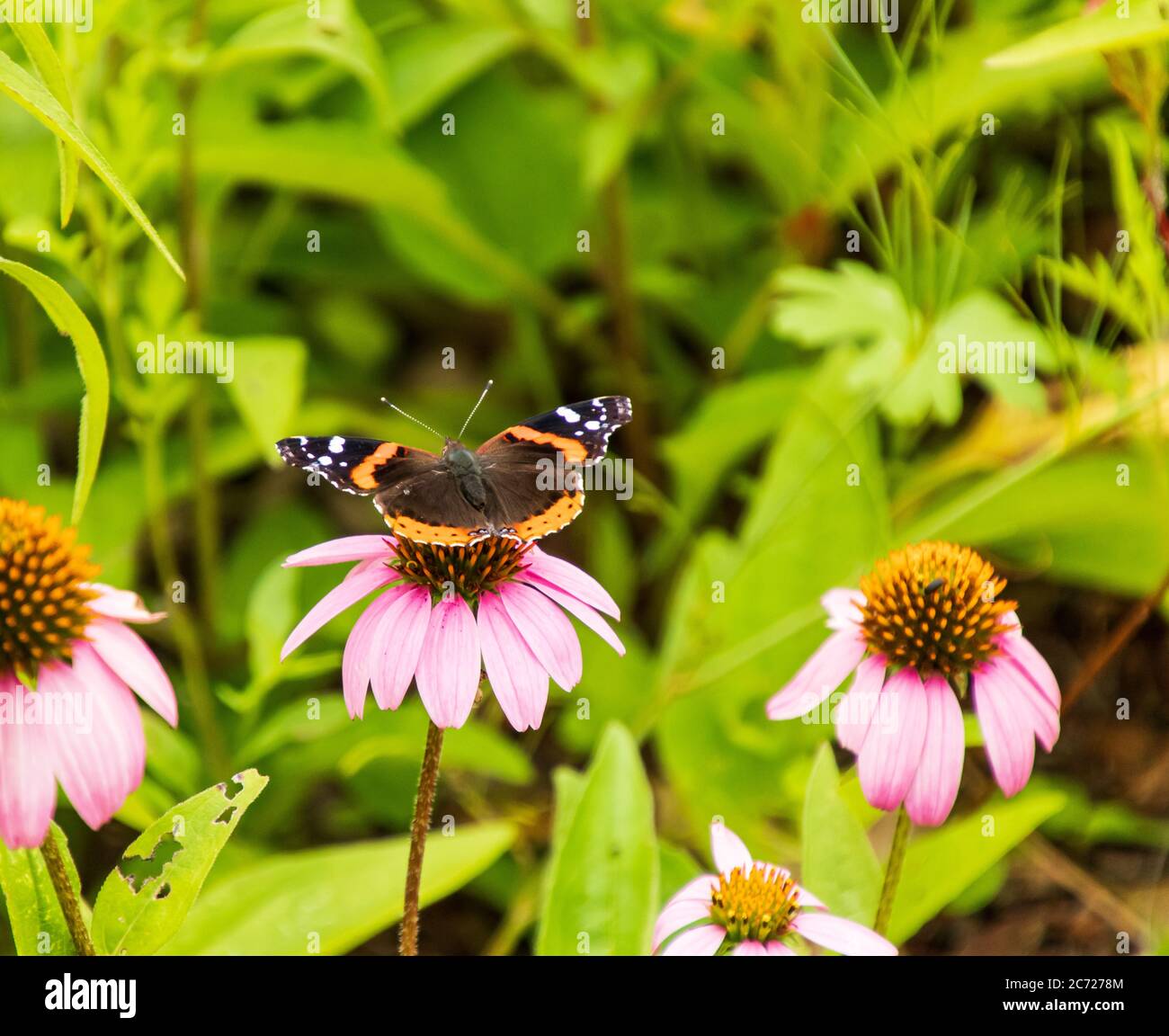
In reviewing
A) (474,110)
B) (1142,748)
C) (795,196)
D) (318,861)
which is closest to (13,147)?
(474,110)

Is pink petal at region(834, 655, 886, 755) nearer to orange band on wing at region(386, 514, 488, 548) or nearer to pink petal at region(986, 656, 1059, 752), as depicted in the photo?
pink petal at region(986, 656, 1059, 752)

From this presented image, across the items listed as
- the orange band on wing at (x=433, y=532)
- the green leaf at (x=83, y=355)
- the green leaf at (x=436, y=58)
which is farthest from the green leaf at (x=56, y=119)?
the green leaf at (x=436, y=58)

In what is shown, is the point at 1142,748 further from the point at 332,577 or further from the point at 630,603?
the point at 332,577

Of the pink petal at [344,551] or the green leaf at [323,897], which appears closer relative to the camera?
the pink petal at [344,551]

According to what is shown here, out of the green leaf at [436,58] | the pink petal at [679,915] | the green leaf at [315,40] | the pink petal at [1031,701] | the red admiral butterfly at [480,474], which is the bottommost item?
the pink petal at [679,915]

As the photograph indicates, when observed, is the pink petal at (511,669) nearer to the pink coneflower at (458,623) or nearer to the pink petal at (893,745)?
the pink coneflower at (458,623)

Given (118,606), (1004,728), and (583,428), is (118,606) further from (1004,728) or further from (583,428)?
(1004,728)

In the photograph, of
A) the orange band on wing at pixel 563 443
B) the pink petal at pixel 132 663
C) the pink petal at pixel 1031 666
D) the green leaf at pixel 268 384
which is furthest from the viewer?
the green leaf at pixel 268 384
